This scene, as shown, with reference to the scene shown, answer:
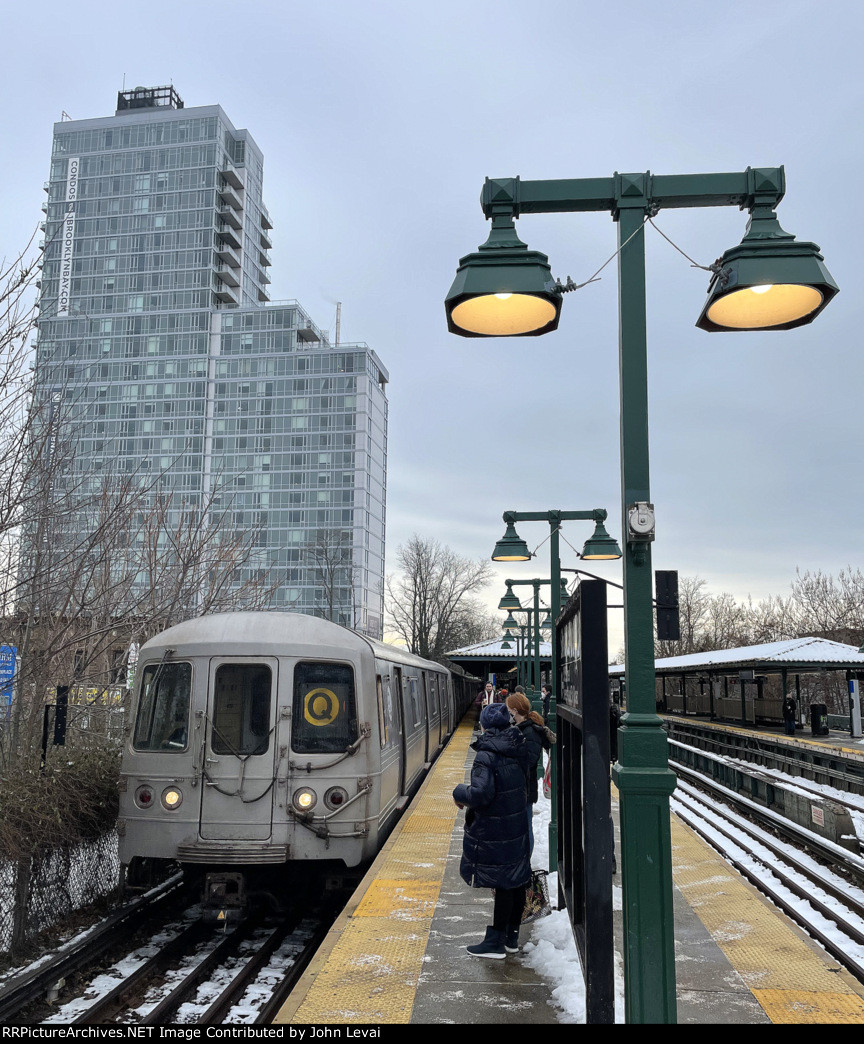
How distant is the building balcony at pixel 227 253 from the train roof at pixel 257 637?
11158 cm

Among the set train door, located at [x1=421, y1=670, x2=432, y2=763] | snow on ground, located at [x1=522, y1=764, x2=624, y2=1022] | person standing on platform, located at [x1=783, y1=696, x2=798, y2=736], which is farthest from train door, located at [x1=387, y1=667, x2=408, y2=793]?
person standing on platform, located at [x1=783, y1=696, x2=798, y2=736]

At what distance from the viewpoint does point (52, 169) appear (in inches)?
4564

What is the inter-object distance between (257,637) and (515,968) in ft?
13.3

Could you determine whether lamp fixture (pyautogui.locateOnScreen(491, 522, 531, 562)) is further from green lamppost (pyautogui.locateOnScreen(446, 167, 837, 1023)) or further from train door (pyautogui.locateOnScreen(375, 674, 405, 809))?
green lamppost (pyautogui.locateOnScreen(446, 167, 837, 1023))

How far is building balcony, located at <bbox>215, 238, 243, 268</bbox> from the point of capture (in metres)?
112

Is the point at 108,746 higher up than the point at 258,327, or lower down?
lower down

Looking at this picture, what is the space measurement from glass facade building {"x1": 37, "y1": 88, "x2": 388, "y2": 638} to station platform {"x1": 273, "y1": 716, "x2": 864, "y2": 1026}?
96.2 m

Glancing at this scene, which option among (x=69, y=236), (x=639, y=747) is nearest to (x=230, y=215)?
(x=69, y=236)

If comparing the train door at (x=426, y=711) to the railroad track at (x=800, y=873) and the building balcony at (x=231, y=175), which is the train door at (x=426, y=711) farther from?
the building balcony at (x=231, y=175)

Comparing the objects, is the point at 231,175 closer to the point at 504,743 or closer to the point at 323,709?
the point at 323,709

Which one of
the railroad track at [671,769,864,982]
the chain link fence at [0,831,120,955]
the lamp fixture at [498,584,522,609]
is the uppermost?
the lamp fixture at [498,584,522,609]
